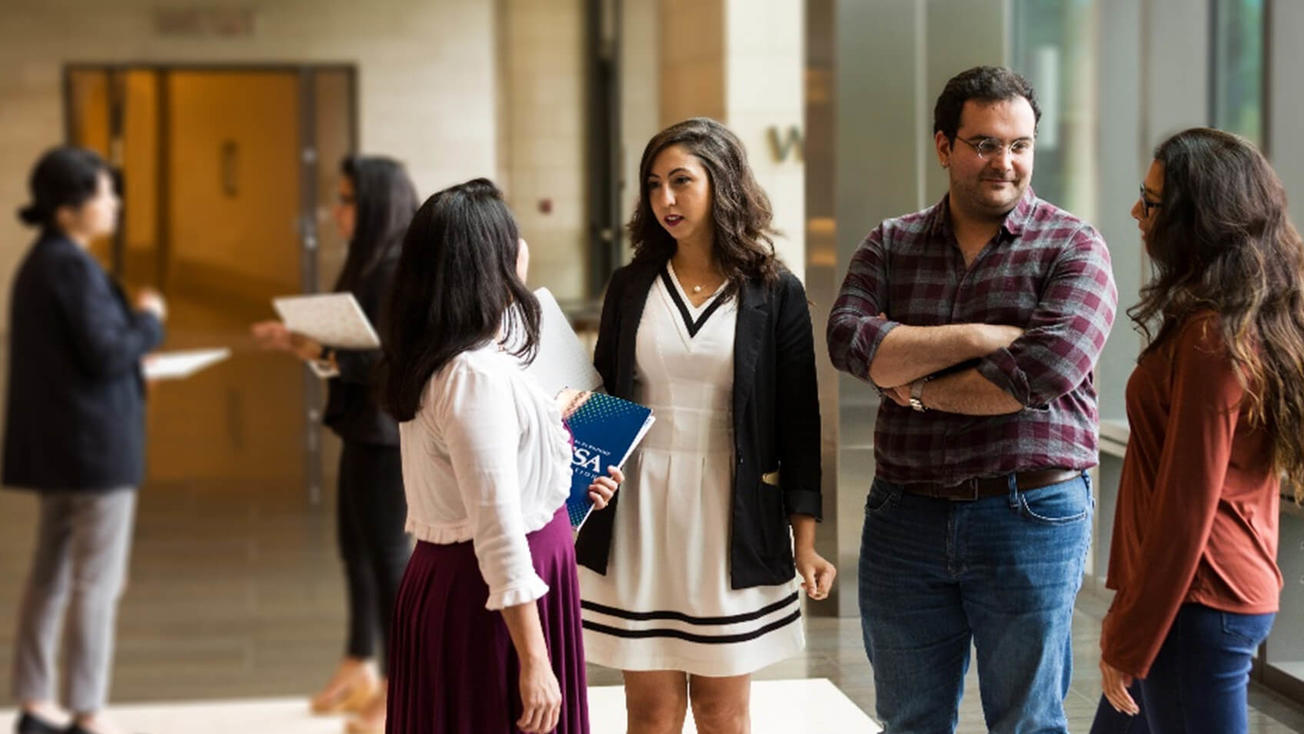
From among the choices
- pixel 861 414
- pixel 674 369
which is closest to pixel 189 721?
pixel 861 414

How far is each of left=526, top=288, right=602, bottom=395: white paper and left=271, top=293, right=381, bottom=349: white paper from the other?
1.21 metres

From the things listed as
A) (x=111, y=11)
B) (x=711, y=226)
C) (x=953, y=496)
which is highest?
(x=111, y=11)

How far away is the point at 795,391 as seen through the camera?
8.60ft

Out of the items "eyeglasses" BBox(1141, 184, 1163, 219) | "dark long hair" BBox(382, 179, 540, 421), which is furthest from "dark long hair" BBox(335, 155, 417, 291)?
"eyeglasses" BBox(1141, 184, 1163, 219)

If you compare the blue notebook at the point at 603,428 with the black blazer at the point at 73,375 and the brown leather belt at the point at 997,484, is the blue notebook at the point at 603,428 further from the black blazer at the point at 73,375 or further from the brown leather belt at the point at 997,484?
the black blazer at the point at 73,375

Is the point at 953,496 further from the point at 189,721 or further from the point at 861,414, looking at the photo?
the point at 189,721

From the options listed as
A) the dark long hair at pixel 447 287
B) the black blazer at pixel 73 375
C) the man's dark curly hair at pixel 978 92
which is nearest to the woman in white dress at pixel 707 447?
the man's dark curly hair at pixel 978 92

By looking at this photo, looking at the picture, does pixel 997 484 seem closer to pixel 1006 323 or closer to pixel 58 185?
pixel 1006 323

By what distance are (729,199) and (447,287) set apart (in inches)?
27.2

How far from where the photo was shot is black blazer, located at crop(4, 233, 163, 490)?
390cm

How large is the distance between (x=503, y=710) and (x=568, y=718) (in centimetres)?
15

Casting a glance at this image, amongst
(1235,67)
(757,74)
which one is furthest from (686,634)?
(757,74)

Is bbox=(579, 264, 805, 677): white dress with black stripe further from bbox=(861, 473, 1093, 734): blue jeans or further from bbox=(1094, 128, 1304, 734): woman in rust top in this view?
bbox=(1094, 128, 1304, 734): woman in rust top

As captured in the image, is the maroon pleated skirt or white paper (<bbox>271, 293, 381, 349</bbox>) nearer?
the maroon pleated skirt
